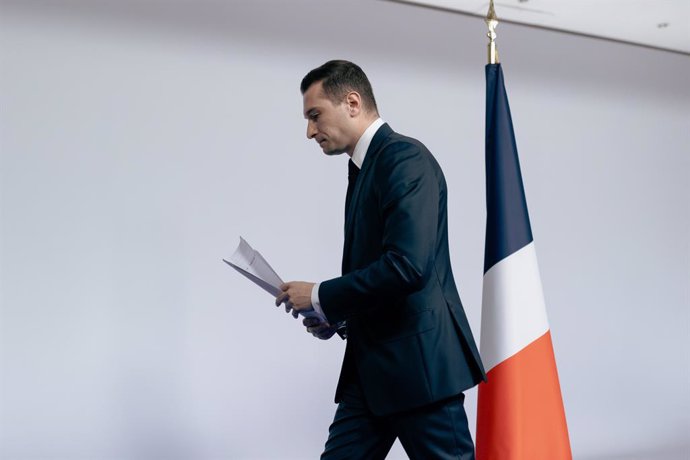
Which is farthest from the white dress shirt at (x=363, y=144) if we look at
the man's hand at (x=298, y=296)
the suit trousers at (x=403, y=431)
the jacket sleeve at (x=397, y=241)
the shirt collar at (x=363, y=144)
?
the suit trousers at (x=403, y=431)

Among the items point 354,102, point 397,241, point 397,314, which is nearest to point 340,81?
point 354,102

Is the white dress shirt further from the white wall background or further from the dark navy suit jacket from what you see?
the white wall background

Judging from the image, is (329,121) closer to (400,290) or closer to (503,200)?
(400,290)

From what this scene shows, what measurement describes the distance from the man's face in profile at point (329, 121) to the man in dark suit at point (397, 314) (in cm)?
5

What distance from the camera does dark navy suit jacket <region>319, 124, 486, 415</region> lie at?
1729 millimetres

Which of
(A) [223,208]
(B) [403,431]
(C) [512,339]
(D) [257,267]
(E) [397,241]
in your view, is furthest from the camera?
(A) [223,208]

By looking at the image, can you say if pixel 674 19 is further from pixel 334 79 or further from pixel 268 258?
pixel 334 79

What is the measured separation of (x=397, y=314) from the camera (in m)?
1.82

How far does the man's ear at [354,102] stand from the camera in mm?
1971

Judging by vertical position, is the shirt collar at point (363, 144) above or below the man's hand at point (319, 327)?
above

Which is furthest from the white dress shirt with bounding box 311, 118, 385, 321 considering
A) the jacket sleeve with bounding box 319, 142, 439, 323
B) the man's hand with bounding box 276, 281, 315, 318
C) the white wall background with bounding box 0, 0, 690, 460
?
the white wall background with bounding box 0, 0, 690, 460

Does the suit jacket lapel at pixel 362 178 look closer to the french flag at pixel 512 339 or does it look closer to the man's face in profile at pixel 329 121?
the man's face in profile at pixel 329 121

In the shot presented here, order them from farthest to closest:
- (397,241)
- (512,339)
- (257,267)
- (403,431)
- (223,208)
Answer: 1. (223,208)
2. (512,339)
3. (257,267)
4. (403,431)
5. (397,241)

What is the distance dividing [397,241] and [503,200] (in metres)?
0.76
